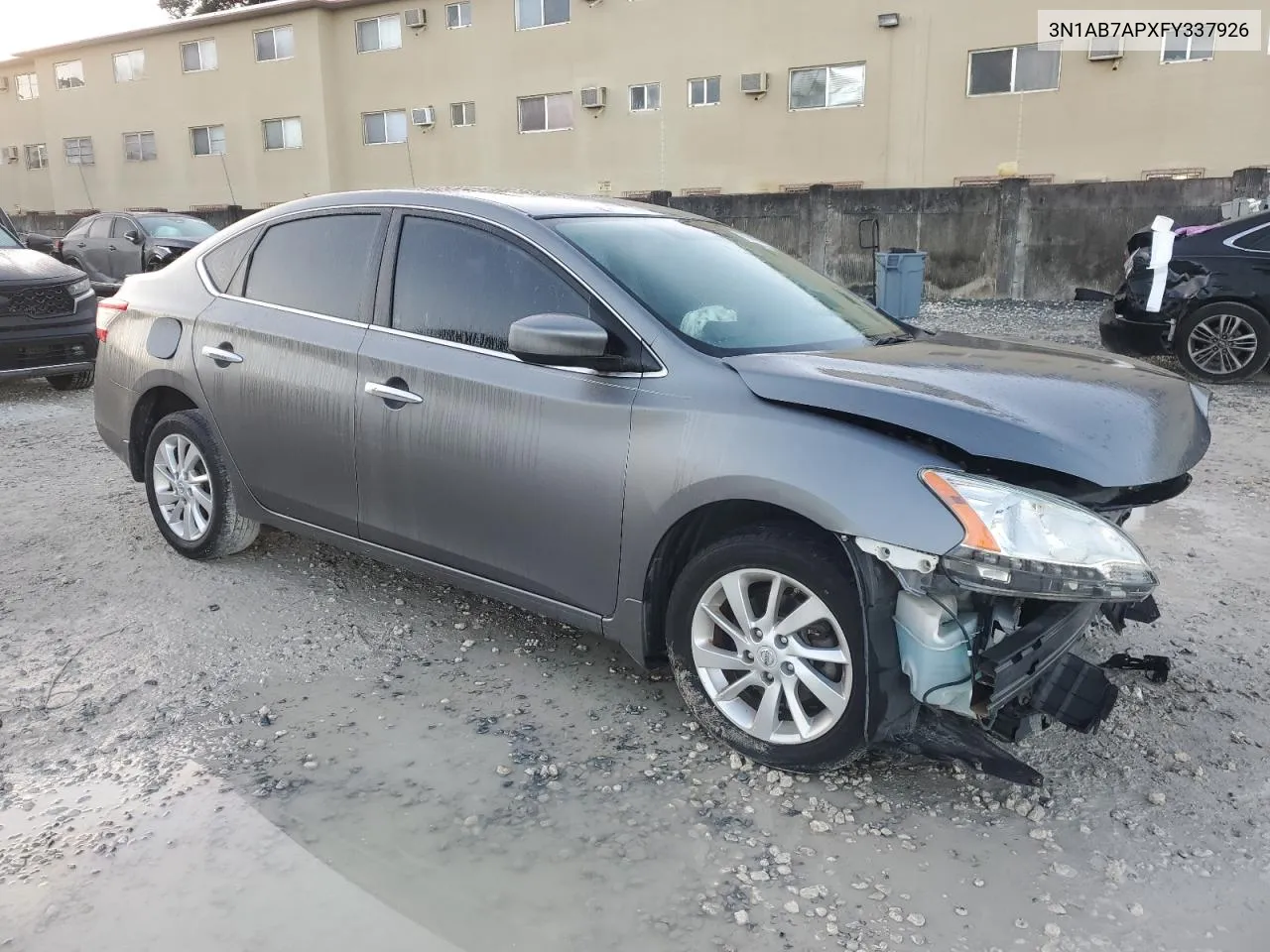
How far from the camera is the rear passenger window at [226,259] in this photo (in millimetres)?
4238

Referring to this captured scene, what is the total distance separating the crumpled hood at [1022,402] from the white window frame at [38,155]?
4041 cm

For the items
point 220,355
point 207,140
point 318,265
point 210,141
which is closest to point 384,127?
point 210,141

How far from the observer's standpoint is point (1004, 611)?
260 centimetres

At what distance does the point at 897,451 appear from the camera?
250 centimetres

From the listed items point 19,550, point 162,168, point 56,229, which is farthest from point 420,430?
point 162,168

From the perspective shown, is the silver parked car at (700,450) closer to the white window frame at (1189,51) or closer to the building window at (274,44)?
the white window frame at (1189,51)

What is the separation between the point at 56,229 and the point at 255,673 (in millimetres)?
30790

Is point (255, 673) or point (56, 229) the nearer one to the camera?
point (255, 673)

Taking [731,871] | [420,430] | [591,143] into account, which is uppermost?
[591,143]

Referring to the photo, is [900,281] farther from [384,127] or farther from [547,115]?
[384,127]

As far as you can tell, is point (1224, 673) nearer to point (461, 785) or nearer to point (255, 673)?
point (461, 785)

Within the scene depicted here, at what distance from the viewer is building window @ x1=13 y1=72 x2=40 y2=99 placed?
34.9 meters

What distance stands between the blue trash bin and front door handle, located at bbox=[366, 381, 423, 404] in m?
10.0

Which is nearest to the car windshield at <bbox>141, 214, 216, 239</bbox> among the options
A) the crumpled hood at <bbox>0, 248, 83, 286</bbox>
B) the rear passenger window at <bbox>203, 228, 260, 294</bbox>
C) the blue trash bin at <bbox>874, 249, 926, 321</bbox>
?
the crumpled hood at <bbox>0, 248, 83, 286</bbox>
